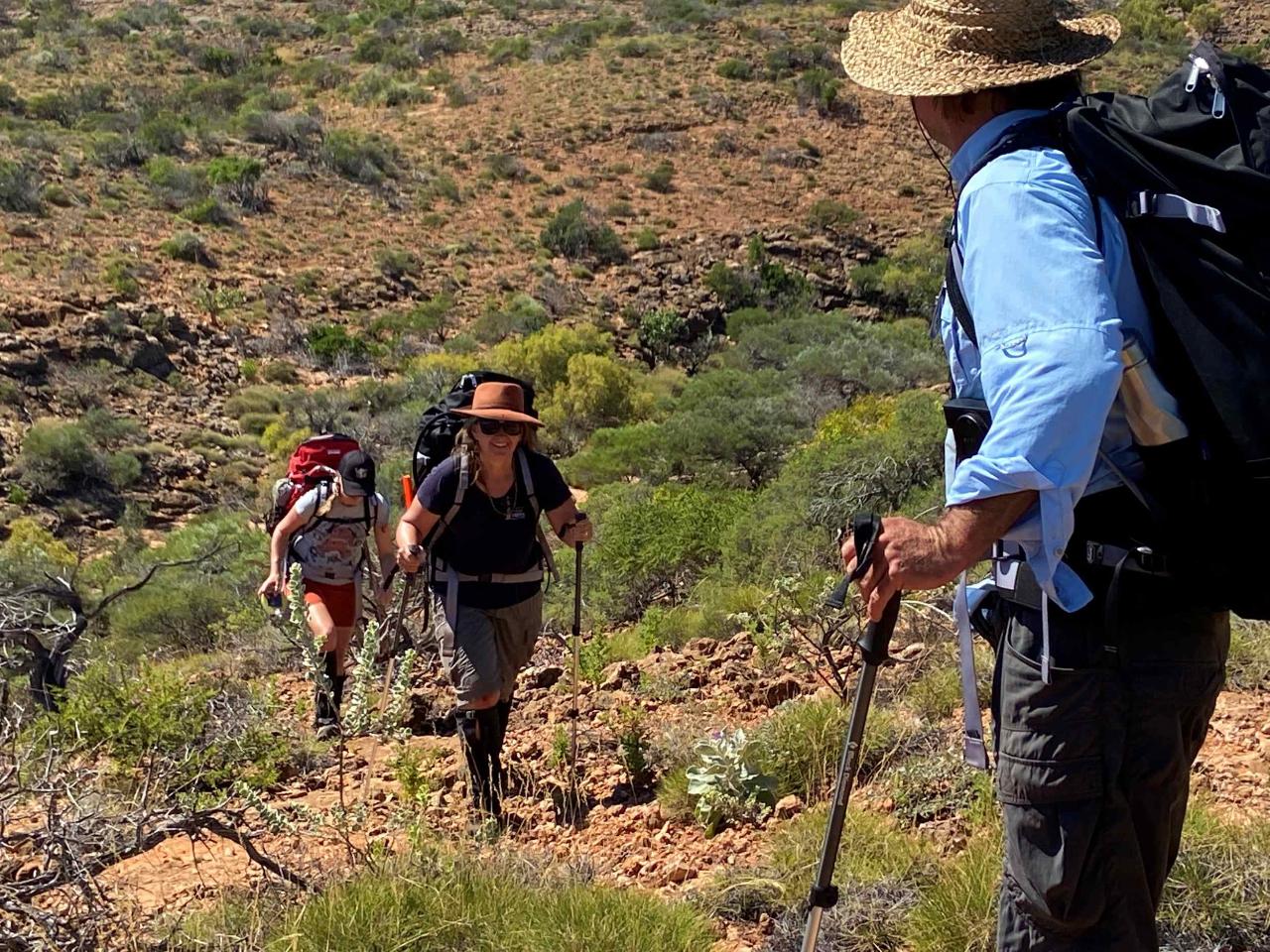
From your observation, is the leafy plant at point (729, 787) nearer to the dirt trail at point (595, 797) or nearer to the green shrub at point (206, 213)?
the dirt trail at point (595, 797)

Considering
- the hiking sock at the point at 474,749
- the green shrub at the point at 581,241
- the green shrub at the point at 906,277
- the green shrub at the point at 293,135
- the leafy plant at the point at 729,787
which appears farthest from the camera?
the green shrub at the point at 293,135

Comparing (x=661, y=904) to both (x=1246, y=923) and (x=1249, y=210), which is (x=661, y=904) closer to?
(x=1246, y=923)

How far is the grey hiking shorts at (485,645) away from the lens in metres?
4.48

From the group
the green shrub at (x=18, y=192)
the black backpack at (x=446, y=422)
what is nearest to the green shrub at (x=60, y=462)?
the green shrub at (x=18, y=192)

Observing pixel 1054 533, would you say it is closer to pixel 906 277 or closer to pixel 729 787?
pixel 729 787

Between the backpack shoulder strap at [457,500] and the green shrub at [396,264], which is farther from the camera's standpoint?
the green shrub at [396,264]

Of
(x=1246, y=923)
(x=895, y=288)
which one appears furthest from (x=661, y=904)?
(x=895, y=288)

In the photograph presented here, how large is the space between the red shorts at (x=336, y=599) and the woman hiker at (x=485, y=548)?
1427 millimetres

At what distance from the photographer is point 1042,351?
172 cm

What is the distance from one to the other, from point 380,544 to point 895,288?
64.9 feet

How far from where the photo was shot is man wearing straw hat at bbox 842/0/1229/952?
1736mm

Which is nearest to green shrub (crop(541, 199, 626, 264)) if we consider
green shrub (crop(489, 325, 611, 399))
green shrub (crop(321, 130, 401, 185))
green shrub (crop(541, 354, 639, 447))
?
green shrub (crop(321, 130, 401, 185))

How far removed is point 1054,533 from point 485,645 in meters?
3.07

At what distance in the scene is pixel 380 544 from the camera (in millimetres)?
Answer: 5945
